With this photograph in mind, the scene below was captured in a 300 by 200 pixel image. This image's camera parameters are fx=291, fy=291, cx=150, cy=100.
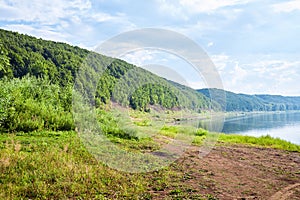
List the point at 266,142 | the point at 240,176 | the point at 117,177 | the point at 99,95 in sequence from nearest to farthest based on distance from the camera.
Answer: the point at 117,177 → the point at 240,176 → the point at 99,95 → the point at 266,142

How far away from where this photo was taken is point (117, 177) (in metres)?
7.93

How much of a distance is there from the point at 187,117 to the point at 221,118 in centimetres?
235

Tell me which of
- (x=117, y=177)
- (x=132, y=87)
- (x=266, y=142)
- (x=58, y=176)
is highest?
(x=132, y=87)

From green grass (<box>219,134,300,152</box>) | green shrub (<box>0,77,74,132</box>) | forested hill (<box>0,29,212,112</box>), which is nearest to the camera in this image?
forested hill (<box>0,29,212,112</box>)

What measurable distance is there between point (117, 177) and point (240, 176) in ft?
13.1

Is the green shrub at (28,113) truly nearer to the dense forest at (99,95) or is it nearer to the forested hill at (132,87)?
the dense forest at (99,95)

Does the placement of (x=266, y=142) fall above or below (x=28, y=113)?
below

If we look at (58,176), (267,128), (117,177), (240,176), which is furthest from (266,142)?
(267,128)

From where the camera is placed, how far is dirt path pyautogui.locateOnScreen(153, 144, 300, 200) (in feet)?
24.4

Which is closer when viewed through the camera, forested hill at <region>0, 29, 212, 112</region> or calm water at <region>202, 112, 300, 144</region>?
forested hill at <region>0, 29, 212, 112</region>

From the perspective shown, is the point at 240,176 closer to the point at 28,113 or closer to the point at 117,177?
the point at 117,177

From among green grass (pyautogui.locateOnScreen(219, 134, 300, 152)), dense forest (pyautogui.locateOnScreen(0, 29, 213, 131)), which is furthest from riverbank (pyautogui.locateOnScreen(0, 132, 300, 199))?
green grass (pyautogui.locateOnScreen(219, 134, 300, 152))

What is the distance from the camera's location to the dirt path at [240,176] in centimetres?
744

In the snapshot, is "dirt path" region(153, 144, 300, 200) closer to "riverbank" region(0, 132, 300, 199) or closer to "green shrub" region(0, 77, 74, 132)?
"riverbank" region(0, 132, 300, 199)
